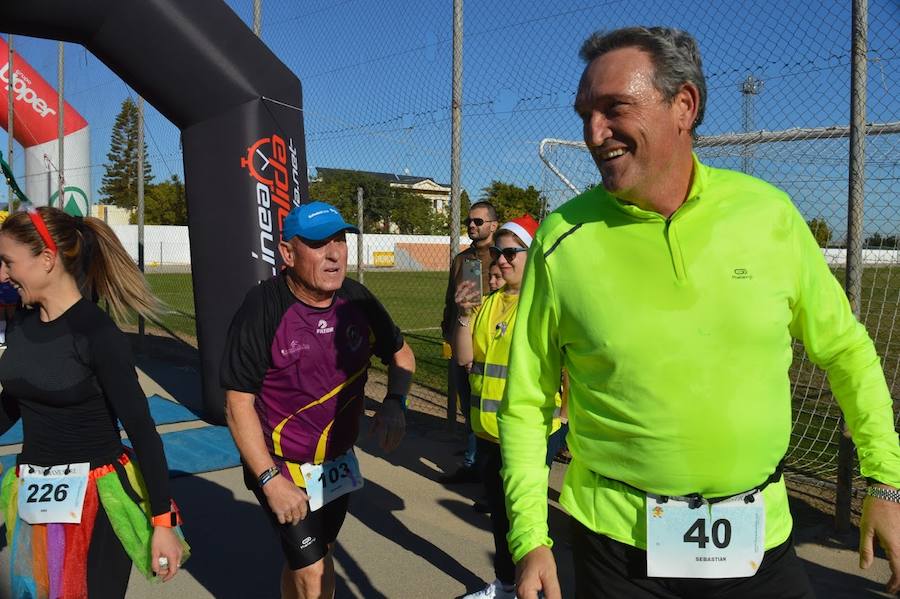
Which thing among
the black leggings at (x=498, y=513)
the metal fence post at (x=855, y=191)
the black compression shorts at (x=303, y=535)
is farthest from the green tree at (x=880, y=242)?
the black compression shorts at (x=303, y=535)

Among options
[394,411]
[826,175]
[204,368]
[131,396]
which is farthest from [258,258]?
[826,175]

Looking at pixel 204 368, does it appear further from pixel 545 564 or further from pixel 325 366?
pixel 545 564

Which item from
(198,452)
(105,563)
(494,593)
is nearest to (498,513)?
(494,593)

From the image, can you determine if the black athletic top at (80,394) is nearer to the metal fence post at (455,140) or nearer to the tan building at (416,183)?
the metal fence post at (455,140)

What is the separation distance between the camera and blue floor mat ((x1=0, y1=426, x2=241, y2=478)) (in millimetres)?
5949

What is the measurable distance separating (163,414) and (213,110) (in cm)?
323

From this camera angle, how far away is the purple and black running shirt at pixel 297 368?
285cm

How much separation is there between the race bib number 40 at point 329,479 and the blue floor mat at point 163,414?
4505mm

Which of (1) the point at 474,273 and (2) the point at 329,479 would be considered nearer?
(2) the point at 329,479

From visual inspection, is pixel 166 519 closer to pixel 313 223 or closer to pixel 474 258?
pixel 313 223

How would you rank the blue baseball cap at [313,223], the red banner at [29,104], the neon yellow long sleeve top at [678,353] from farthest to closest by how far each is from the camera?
1. the red banner at [29,104]
2. the blue baseball cap at [313,223]
3. the neon yellow long sleeve top at [678,353]

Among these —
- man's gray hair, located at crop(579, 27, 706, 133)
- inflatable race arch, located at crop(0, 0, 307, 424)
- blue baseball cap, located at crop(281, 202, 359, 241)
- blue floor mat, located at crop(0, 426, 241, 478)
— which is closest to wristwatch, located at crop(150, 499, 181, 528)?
blue baseball cap, located at crop(281, 202, 359, 241)

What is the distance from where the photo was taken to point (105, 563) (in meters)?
2.61

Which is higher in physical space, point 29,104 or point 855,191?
point 29,104
